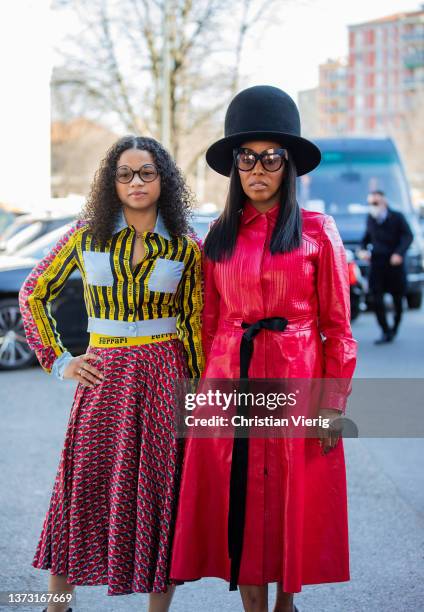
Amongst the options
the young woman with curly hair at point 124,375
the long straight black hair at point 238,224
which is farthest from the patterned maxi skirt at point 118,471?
the long straight black hair at point 238,224

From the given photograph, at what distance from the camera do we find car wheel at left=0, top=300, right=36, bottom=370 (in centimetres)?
1003

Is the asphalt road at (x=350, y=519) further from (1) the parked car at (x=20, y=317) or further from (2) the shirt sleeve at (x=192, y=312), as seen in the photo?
(1) the parked car at (x=20, y=317)

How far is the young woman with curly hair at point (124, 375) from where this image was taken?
128 inches

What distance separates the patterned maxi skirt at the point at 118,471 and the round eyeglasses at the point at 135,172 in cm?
61

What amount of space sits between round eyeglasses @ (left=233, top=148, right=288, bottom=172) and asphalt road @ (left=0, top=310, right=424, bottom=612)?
6.07 feet

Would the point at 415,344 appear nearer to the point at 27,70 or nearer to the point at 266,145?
the point at 266,145

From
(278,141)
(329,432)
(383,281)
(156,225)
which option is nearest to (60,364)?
(156,225)

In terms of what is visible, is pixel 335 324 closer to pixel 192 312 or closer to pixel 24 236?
pixel 192 312

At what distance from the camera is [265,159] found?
318cm

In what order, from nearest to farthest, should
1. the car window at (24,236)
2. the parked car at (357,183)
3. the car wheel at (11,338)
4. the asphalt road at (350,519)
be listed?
the asphalt road at (350,519) → the car wheel at (11,338) → the car window at (24,236) → the parked car at (357,183)

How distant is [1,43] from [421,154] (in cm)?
5870

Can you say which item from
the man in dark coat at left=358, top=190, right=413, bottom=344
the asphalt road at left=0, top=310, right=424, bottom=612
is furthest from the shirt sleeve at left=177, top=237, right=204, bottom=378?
the man in dark coat at left=358, top=190, right=413, bottom=344

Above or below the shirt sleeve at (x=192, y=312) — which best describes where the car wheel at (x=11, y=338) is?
below

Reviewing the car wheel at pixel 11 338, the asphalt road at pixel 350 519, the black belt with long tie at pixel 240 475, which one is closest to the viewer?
the black belt with long tie at pixel 240 475
